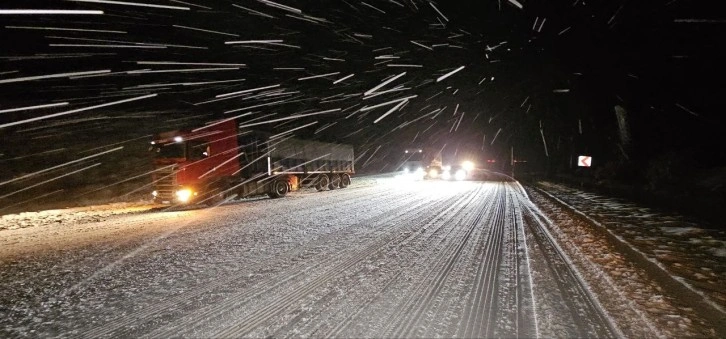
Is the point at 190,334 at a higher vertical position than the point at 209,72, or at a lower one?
lower

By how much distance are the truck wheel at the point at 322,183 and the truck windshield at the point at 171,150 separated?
8.44 m

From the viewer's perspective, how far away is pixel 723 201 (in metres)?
12.3

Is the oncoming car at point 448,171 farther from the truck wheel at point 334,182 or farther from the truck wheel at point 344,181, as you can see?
the truck wheel at point 334,182

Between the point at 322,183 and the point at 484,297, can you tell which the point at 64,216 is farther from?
the point at 484,297

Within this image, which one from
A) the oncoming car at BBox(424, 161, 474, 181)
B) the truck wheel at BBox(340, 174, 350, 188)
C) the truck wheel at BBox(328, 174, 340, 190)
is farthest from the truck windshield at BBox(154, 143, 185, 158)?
the oncoming car at BBox(424, 161, 474, 181)

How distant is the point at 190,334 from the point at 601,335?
3808mm

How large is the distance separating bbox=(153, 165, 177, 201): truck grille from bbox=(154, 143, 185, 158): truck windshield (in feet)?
1.54

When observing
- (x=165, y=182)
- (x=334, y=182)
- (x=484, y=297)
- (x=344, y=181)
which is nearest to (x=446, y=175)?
(x=344, y=181)

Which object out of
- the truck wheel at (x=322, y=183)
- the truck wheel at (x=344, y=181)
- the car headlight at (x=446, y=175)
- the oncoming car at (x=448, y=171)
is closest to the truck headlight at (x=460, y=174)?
the oncoming car at (x=448, y=171)

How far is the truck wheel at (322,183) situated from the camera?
838 inches

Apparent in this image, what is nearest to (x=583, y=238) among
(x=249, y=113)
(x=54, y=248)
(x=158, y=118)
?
(x=54, y=248)

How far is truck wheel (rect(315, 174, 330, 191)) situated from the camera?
21280mm

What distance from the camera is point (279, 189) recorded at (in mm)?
17625

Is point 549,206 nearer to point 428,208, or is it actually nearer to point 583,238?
point 428,208
